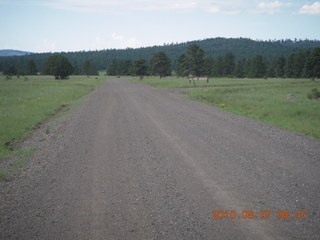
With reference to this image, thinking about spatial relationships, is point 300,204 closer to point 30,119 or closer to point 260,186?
point 260,186

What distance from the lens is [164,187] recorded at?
5531 millimetres

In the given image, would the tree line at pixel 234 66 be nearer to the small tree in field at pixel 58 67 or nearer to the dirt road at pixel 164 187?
the small tree in field at pixel 58 67

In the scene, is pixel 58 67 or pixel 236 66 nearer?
pixel 58 67

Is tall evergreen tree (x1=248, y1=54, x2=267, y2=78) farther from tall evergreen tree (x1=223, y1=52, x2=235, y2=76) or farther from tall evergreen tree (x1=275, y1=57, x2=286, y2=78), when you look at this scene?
tall evergreen tree (x1=223, y1=52, x2=235, y2=76)

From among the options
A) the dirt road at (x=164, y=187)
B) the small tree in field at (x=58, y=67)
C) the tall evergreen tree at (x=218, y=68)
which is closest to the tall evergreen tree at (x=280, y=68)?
the tall evergreen tree at (x=218, y=68)

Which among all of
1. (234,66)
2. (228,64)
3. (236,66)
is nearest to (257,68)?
(236,66)

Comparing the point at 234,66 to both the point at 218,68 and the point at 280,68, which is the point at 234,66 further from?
the point at 280,68

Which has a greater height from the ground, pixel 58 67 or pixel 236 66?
pixel 236 66

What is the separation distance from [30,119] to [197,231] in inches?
523

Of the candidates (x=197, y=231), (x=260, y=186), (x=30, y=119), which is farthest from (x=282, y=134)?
(x=30, y=119)
